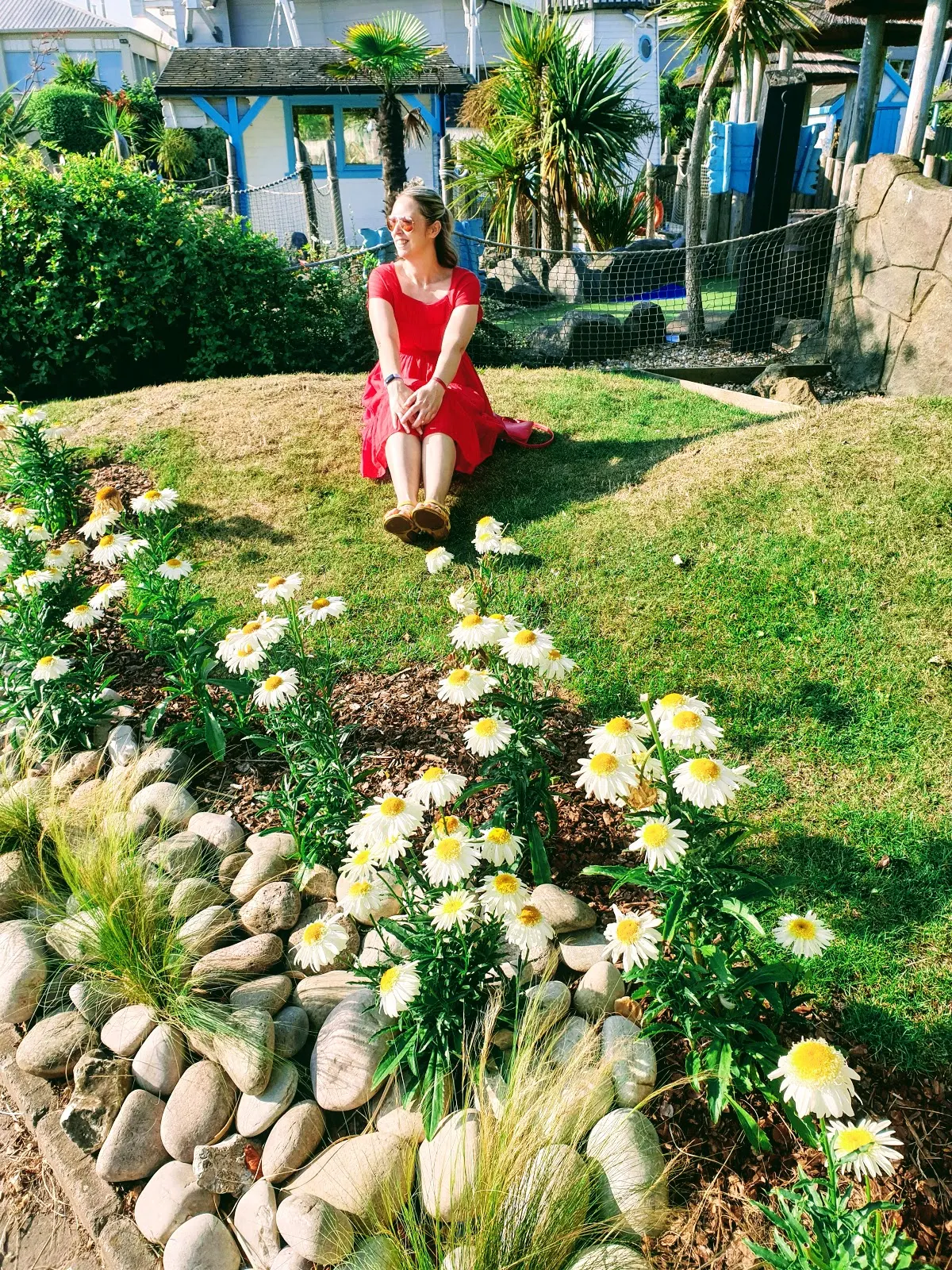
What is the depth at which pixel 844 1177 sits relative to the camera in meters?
1.87

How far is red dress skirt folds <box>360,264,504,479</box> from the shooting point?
15.6ft

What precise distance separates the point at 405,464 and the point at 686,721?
2714 mm

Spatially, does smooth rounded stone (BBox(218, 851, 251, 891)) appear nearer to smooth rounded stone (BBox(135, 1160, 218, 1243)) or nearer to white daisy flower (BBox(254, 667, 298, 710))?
white daisy flower (BBox(254, 667, 298, 710))

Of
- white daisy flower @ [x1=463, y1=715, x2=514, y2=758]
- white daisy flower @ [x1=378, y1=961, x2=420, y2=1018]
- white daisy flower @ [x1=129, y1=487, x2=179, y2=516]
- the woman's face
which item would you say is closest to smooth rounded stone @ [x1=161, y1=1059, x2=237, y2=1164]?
white daisy flower @ [x1=378, y1=961, x2=420, y2=1018]

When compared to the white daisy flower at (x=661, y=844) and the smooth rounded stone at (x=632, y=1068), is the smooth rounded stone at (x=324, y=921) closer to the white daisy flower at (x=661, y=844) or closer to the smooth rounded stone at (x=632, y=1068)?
the smooth rounded stone at (x=632, y=1068)

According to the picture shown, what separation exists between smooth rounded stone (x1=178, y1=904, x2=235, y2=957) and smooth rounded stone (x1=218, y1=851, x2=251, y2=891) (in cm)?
15

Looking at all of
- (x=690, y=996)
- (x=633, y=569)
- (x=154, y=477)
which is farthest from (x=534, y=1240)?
(x=154, y=477)

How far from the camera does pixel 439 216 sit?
476 centimetres

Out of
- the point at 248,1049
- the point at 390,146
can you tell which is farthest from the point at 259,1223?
the point at 390,146

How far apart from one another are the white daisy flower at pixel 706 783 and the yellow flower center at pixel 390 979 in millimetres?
731

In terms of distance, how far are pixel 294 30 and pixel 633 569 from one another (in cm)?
2236

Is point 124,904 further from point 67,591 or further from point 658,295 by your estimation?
point 658,295

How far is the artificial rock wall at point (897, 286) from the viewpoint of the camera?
629 cm

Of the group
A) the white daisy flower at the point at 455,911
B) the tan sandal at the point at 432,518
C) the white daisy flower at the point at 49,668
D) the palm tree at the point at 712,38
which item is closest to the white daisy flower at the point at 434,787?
the white daisy flower at the point at 455,911
